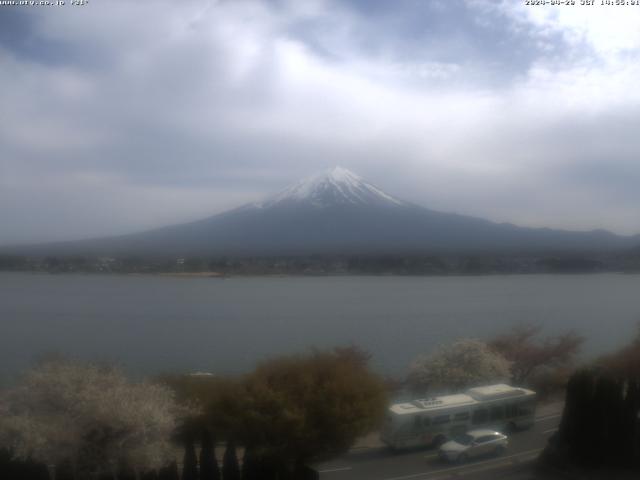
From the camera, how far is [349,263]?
2592 centimetres

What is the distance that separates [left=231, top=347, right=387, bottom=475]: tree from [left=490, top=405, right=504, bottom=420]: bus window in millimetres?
1489

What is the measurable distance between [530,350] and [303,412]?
22.6 ft

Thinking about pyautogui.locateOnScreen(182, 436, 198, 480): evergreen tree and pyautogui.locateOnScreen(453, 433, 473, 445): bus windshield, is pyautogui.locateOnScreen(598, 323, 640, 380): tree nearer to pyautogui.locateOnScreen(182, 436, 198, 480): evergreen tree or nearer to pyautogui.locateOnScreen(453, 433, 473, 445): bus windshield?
pyautogui.locateOnScreen(453, 433, 473, 445): bus windshield

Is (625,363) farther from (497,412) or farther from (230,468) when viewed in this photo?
(230,468)

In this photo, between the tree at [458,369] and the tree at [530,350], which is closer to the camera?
the tree at [458,369]

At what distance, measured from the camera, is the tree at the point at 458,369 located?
762 cm

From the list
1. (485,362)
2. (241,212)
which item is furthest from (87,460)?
(241,212)

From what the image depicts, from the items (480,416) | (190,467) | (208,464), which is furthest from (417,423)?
(190,467)

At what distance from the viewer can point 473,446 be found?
5207mm

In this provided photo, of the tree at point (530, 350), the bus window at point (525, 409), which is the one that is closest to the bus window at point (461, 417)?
the bus window at point (525, 409)

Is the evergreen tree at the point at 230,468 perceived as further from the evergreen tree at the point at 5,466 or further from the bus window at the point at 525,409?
the bus window at the point at 525,409

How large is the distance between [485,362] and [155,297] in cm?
1809

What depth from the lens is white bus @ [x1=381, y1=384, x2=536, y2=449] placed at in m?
5.68

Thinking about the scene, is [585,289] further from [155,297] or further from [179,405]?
[179,405]
